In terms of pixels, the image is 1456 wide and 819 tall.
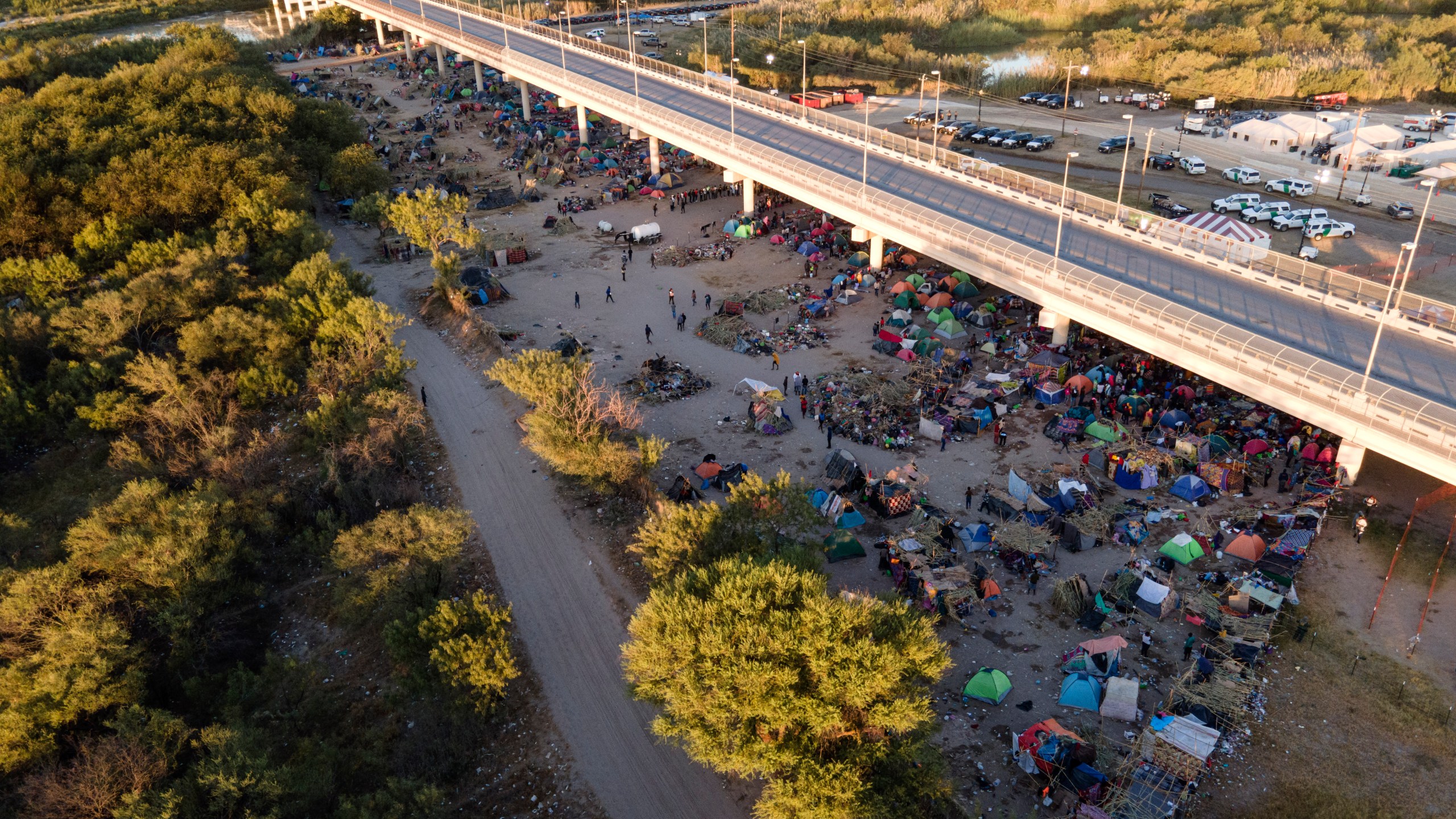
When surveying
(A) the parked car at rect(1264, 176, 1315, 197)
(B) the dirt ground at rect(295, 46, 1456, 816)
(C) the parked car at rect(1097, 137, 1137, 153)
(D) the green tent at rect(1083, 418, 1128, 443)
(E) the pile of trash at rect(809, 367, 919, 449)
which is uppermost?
(C) the parked car at rect(1097, 137, 1137, 153)

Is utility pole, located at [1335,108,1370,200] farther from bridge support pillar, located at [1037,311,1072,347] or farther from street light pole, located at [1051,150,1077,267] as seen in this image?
bridge support pillar, located at [1037,311,1072,347]

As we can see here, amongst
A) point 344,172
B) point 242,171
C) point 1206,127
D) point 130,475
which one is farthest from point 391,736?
point 1206,127

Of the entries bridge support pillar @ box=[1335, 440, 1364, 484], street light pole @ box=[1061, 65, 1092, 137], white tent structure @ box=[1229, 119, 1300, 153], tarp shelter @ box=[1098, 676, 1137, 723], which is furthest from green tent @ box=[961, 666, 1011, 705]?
white tent structure @ box=[1229, 119, 1300, 153]

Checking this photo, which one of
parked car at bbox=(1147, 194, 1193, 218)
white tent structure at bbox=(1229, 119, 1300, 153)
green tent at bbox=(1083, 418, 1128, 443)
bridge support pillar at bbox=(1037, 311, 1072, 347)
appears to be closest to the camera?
green tent at bbox=(1083, 418, 1128, 443)

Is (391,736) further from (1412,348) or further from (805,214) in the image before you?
(805,214)

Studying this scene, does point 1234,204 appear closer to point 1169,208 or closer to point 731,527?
point 1169,208

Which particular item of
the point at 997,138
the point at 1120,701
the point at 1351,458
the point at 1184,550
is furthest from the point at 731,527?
the point at 997,138
